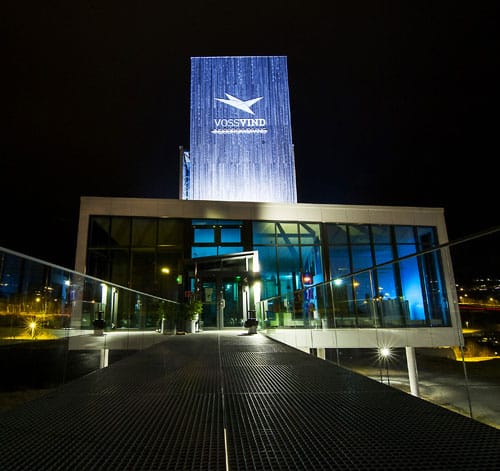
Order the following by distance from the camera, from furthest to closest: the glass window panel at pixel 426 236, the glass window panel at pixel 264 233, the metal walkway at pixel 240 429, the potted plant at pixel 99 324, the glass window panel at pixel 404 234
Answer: the glass window panel at pixel 426 236, the glass window panel at pixel 404 234, the glass window panel at pixel 264 233, the potted plant at pixel 99 324, the metal walkway at pixel 240 429

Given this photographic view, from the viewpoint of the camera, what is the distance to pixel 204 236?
15.7 metres

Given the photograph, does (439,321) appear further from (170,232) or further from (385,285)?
(170,232)

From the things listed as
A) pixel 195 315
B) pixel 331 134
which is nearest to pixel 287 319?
pixel 195 315

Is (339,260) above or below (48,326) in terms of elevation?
above

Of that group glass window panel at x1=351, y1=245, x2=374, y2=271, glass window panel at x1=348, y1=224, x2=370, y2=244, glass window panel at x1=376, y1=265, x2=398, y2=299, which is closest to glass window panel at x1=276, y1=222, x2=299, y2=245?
glass window panel at x1=348, y1=224, x2=370, y2=244

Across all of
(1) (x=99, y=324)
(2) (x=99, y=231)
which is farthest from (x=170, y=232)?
(1) (x=99, y=324)

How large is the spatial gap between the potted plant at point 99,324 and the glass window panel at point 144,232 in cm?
1043

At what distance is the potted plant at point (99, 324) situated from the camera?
15.5 ft

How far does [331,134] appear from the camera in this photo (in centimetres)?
5047

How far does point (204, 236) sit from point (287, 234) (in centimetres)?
409

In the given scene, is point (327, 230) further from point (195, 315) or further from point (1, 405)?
point (1, 405)

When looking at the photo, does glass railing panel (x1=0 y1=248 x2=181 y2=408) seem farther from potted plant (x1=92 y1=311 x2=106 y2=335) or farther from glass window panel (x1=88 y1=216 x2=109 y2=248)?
glass window panel (x1=88 y1=216 x2=109 y2=248)

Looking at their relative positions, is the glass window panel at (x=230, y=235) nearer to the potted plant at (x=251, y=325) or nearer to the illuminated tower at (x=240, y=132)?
the illuminated tower at (x=240, y=132)

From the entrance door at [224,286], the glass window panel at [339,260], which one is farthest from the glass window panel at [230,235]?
the glass window panel at [339,260]
